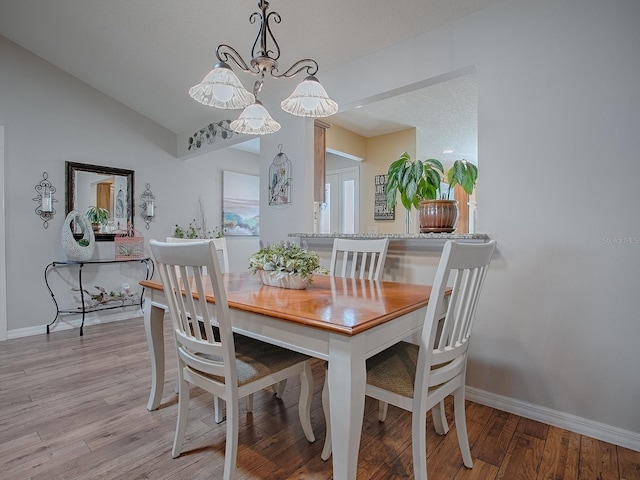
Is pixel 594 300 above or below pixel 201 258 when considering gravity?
below

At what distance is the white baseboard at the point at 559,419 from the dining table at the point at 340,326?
911 mm

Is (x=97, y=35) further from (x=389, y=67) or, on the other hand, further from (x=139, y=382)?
(x=139, y=382)

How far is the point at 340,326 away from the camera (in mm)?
1050

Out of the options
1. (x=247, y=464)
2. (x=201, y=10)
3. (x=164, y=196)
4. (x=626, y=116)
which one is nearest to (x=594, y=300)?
(x=626, y=116)

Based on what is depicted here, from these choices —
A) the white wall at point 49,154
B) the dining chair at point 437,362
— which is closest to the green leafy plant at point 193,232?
the white wall at point 49,154

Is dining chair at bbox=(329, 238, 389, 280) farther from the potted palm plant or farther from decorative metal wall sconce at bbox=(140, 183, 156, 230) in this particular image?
decorative metal wall sconce at bbox=(140, 183, 156, 230)

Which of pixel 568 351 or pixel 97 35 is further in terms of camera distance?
pixel 97 35

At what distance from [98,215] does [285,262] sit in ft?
10.9

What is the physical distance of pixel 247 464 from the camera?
1491 mm

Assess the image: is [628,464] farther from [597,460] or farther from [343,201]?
[343,201]

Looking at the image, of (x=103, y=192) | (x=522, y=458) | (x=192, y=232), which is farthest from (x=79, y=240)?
(x=522, y=458)

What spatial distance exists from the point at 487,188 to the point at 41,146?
4295 mm

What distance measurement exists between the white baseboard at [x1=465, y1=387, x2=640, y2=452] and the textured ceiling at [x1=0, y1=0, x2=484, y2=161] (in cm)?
236

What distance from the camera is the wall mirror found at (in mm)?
3703
